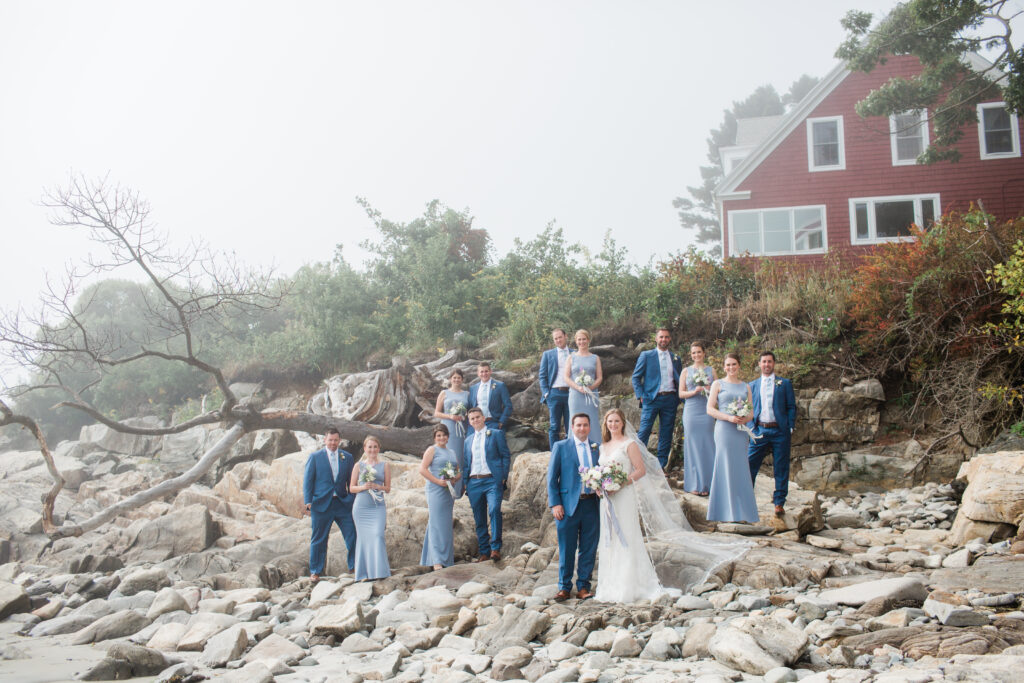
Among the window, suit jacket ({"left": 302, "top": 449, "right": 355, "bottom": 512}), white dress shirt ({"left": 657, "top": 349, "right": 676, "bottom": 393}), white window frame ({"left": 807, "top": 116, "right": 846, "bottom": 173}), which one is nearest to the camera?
suit jacket ({"left": 302, "top": 449, "right": 355, "bottom": 512})

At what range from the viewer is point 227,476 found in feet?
48.1

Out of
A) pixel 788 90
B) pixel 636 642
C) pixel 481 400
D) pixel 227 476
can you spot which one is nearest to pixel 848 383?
pixel 481 400

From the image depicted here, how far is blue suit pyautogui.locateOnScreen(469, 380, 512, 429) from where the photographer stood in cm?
1070

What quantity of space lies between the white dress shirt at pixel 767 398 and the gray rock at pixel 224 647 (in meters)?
6.35

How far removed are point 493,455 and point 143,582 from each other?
5.22 meters

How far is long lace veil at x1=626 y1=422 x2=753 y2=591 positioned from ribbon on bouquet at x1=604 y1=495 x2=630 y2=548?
0.33m

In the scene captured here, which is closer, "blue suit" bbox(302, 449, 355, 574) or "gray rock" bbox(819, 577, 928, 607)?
"gray rock" bbox(819, 577, 928, 607)

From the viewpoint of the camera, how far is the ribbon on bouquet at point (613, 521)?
7586 millimetres

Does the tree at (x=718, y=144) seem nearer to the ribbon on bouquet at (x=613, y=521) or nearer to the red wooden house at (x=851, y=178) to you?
the red wooden house at (x=851, y=178)

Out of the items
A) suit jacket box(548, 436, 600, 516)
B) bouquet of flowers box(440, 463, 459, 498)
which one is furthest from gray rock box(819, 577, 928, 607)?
bouquet of flowers box(440, 463, 459, 498)

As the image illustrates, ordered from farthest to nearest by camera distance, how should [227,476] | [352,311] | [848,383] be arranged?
1. [352,311]
2. [227,476]
3. [848,383]

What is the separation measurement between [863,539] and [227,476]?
1115 cm

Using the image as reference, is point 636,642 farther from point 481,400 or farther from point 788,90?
point 788,90

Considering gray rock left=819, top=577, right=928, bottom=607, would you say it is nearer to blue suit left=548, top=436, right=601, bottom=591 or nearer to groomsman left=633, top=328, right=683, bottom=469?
blue suit left=548, top=436, right=601, bottom=591
